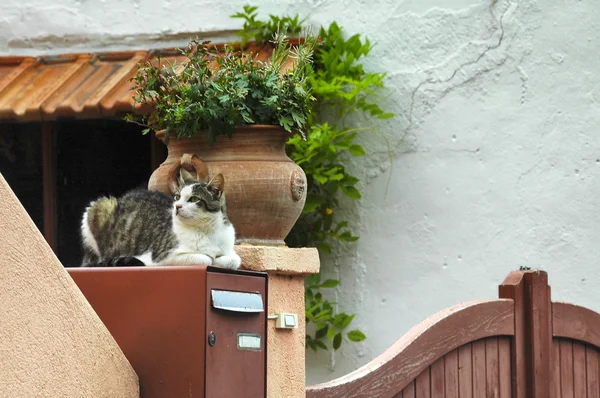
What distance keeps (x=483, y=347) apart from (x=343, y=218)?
67.2 inches

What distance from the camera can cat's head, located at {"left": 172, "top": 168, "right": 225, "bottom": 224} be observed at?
2932 mm

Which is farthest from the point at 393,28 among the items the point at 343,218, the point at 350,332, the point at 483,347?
the point at 483,347

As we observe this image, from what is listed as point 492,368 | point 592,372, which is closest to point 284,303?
point 492,368

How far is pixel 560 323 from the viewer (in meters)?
4.60

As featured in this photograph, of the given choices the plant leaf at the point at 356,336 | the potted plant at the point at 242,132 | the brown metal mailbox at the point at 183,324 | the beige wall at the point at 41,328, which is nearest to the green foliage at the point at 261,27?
the plant leaf at the point at 356,336

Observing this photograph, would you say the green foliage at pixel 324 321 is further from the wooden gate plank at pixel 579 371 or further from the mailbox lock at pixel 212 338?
the mailbox lock at pixel 212 338

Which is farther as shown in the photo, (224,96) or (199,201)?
(224,96)

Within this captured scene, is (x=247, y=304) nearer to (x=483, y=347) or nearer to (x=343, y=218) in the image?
(x=483, y=347)

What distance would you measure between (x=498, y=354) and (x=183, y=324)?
2.15 meters

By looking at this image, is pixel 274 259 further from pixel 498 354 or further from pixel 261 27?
pixel 261 27

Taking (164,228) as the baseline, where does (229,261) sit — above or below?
below

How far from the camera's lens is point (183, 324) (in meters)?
2.54

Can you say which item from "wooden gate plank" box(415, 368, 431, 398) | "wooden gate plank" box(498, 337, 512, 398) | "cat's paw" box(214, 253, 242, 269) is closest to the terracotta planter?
"cat's paw" box(214, 253, 242, 269)

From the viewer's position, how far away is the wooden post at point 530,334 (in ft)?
14.5
